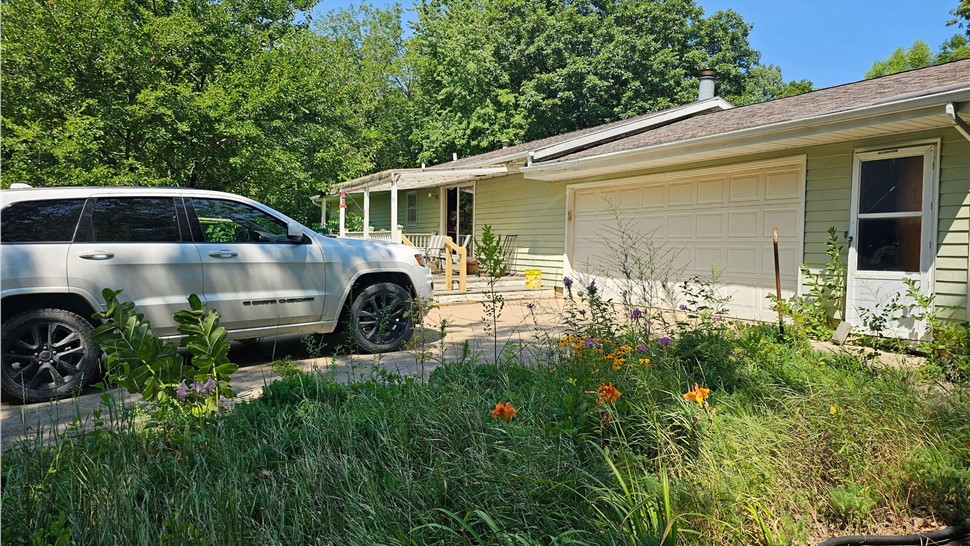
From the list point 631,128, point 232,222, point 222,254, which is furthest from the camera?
point 631,128

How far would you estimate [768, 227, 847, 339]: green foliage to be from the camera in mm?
7168

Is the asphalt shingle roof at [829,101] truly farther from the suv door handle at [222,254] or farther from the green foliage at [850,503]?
the suv door handle at [222,254]

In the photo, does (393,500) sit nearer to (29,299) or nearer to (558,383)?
(558,383)

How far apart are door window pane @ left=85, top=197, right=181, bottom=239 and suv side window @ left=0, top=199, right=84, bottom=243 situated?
0.50ft

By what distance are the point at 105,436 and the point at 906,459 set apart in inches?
147

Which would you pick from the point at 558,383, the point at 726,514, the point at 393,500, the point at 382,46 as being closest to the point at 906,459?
the point at 726,514

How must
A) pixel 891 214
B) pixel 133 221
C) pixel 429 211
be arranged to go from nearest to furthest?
pixel 133 221, pixel 891 214, pixel 429 211

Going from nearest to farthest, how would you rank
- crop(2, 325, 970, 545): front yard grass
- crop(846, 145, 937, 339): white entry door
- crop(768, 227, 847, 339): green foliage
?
crop(2, 325, 970, 545): front yard grass, crop(846, 145, 937, 339): white entry door, crop(768, 227, 847, 339): green foliage

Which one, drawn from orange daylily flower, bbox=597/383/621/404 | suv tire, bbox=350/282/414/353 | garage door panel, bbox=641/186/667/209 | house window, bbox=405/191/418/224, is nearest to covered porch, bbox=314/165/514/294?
house window, bbox=405/191/418/224

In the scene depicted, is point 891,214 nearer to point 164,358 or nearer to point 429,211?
point 164,358

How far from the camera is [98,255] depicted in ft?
15.2

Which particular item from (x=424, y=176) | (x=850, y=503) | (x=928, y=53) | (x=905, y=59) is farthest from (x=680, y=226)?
(x=905, y=59)

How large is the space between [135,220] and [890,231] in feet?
26.9

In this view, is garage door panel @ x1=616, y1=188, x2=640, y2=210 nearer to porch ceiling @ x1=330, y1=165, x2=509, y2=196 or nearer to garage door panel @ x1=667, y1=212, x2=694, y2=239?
garage door panel @ x1=667, y1=212, x2=694, y2=239
